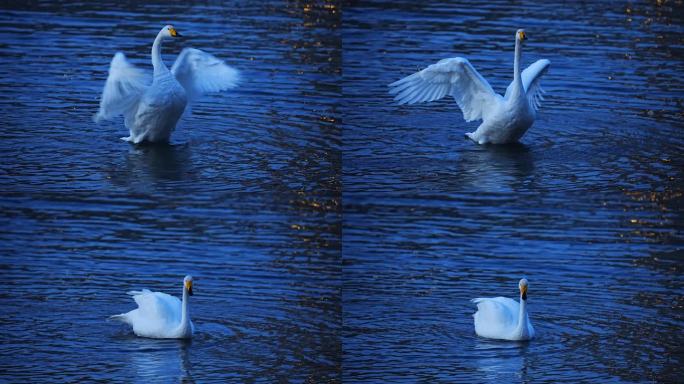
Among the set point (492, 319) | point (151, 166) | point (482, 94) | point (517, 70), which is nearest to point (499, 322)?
point (492, 319)

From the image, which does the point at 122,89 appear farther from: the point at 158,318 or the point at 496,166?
the point at 496,166

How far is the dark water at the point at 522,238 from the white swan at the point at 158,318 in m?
1.29

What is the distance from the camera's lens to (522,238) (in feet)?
42.5

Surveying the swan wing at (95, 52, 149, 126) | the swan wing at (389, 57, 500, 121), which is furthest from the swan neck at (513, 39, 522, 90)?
the swan wing at (95, 52, 149, 126)

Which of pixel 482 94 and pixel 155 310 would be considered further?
pixel 482 94

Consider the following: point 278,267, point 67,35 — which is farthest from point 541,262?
point 67,35

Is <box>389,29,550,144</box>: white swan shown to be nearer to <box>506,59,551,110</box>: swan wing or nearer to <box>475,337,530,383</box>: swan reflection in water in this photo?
<box>506,59,551,110</box>: swan wing

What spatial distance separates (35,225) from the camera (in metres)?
13.0

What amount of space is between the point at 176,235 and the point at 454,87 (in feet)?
10.0

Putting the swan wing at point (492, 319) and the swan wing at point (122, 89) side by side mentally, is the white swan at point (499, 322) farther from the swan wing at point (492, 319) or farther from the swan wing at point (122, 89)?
the swan wing at point (122, 89)

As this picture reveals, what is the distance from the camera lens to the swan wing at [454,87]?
45.5 ft

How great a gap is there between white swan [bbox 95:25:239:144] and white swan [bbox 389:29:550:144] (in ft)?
6.53

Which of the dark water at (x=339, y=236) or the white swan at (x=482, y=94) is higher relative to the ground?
the white swan at (x=482, y=94)

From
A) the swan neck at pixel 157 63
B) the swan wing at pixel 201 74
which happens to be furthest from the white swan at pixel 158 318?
the swan wing at pixel 201 74
